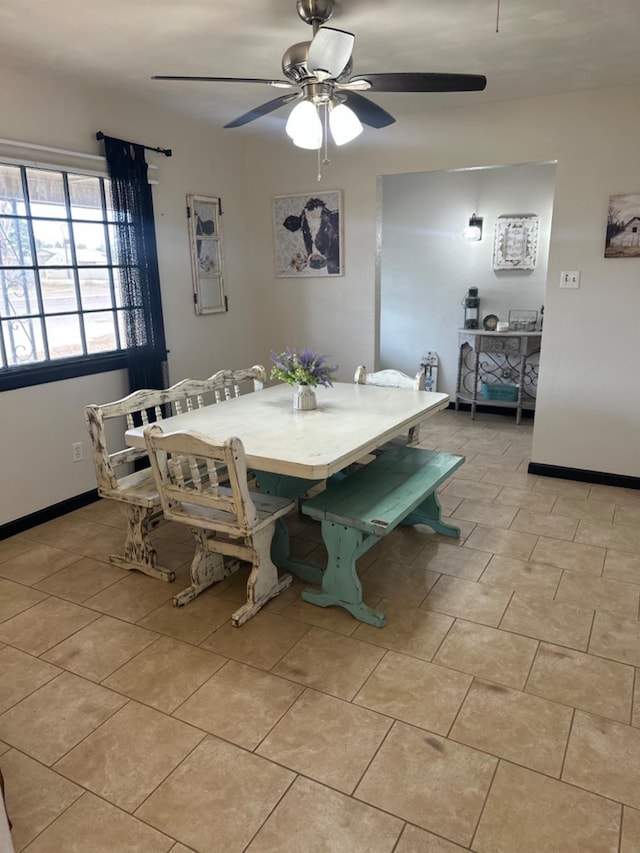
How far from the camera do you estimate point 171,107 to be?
3760mm

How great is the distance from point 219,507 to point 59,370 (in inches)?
66.2

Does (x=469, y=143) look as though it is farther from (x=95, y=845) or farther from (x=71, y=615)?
(x=95, y=845)

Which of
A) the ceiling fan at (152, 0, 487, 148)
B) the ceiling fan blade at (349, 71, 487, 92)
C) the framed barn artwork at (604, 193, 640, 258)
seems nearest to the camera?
the ceiling fan at (152, 0, 487, 148)

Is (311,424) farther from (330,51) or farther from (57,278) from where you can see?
(57,278)

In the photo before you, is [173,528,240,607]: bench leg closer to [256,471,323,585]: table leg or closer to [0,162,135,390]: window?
[256,471,323,585]: table leg

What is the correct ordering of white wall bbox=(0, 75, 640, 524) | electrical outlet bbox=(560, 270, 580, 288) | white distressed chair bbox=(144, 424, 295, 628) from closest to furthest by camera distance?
white distressed chair bbox=(144, 424, 295, 628) → white wall bbox=(0, 75, 640, 524) → electrical outlet bbox=(560, 270, 580, 288)

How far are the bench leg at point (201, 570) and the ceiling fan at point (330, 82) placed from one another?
1760mm

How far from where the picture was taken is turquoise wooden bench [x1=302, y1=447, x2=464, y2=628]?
237 centimetres

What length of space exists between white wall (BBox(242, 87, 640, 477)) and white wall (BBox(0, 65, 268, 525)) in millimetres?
797

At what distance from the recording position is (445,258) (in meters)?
5.73

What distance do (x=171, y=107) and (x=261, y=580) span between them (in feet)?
10.2

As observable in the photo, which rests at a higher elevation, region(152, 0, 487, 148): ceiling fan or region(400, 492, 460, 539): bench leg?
region(152, 0, 487, 148): ceiling fan

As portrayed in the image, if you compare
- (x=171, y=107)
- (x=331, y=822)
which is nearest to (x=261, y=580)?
(x=331, y=822)

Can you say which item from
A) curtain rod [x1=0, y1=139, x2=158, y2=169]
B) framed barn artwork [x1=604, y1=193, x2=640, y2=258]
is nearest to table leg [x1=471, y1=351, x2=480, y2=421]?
framed barn artwork [x1=604, y1=193, x2=640, y2=258]
